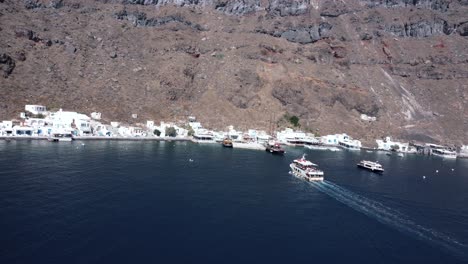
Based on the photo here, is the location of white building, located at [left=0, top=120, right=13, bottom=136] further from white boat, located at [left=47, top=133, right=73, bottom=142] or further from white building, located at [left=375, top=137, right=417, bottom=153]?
white building, located at [left=375, top=137, right=417, bottom=153]

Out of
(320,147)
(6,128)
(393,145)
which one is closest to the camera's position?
(6,128)

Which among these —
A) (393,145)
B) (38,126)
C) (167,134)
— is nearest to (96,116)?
(38,126)

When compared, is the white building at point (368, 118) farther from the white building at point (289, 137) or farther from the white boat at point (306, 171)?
the white boat at point (306, 171)

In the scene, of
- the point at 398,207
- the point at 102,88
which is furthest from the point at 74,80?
the point at 398,207

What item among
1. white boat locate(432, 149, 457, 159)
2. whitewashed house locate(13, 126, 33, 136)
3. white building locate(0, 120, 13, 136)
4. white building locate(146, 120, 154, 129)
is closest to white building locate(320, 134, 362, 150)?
white boat locate(432, 149, 457, 159)

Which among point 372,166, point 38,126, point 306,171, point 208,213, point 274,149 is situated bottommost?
point 208,213

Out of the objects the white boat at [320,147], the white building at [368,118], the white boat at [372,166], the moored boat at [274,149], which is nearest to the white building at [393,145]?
the white building at [368,118]

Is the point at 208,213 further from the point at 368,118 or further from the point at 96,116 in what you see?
the point at 368,118
